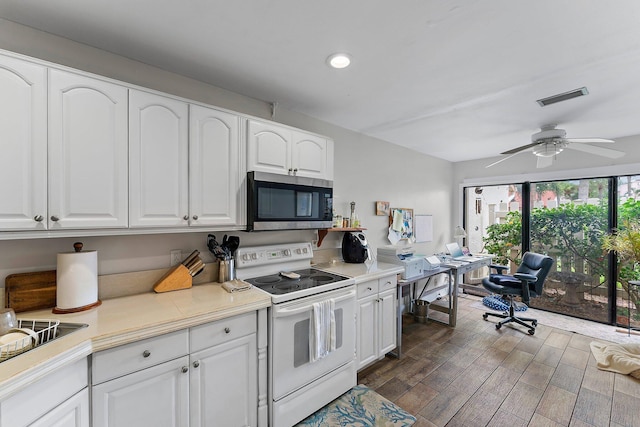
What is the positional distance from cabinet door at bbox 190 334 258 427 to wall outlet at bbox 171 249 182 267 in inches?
29.2

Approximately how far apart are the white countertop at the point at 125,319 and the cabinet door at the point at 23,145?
1.79ft

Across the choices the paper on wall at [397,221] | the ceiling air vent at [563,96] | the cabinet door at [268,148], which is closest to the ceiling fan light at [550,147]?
the ceiling air vent at [563,96]

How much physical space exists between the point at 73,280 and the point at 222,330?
2.75 feet

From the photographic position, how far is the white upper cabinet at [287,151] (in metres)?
2.06

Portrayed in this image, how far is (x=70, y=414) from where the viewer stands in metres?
1.12

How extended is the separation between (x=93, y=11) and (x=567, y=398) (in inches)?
162

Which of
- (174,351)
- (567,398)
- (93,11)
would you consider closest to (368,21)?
(93,11)

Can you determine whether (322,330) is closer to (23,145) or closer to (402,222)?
(23,145)

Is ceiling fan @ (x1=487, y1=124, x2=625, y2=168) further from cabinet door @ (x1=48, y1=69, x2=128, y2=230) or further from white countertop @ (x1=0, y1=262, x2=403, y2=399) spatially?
cabinet door @ (x1=48, y1=69, x2=128, y2=230)

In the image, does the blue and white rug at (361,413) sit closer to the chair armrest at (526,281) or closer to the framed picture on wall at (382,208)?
the framed picture on wall at (382,208)

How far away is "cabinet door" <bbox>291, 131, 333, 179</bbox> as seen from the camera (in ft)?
7.57

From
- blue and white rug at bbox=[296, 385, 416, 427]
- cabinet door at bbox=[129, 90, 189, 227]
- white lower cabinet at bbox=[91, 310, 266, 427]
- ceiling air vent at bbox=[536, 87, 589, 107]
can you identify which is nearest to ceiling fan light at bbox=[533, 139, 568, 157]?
ceiling air vent at bbox=[536, 87, 589, 107]

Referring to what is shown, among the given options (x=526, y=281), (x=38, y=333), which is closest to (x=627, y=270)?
(x=526, y=281)

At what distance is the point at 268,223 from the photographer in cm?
207
